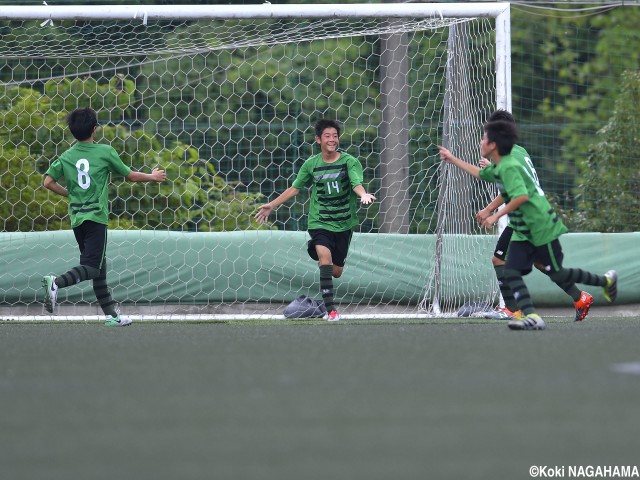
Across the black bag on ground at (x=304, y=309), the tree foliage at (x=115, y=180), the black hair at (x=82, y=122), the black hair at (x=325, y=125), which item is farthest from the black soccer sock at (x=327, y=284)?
the tree foliage at (x=115, y=180)

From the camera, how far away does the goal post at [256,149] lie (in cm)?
918

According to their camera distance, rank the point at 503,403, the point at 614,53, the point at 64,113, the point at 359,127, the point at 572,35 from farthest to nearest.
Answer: the point at 572,35 → the point at 614,53 → the point at 359,127 → the point at 64,113 → the point at 503,403

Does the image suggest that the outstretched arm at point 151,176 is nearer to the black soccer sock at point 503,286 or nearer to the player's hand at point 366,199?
the player's hand at point 366,199

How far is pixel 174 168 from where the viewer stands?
33.0 ft

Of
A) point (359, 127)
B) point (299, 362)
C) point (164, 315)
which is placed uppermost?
point (359, 127)

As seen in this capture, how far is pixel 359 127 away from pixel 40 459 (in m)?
8.70

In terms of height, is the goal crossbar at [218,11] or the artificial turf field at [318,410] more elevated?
the goal crossbar at [218,11]

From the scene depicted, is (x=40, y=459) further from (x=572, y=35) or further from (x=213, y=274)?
(x=572, y=35)

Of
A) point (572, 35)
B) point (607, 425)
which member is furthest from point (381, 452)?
point (572, 35)

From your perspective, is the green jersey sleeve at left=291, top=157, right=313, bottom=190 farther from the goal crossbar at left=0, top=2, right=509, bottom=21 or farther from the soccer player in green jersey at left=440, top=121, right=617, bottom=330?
the soccer player in green jersey at left=440, top=121, right=617, bottom=330

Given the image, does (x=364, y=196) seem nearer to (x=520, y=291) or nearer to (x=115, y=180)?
(x=520, y=291)

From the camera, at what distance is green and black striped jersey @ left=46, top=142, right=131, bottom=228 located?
7.46m

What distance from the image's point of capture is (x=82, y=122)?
25.0 feet

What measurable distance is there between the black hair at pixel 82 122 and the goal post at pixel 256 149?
125cm
